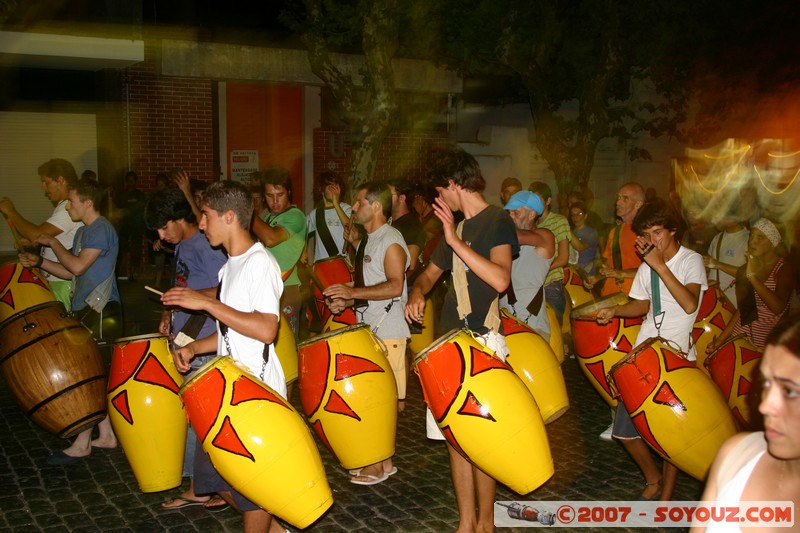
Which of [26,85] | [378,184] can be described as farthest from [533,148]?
[378,184]

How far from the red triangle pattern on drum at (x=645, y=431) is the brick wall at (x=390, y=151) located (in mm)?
13127

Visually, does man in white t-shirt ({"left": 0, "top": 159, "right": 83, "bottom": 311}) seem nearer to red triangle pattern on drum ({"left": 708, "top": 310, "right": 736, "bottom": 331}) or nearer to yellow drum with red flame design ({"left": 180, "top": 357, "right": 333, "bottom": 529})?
yellow drum with red flame design ({"left": 180, "top": 357, "right": 333, "bottom": 529})

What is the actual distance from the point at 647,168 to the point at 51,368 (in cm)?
1944

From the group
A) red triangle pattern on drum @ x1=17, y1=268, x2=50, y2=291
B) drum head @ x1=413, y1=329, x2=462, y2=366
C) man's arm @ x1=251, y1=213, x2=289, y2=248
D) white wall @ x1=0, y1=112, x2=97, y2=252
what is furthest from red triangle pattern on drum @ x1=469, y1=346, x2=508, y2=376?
white wall @ x1=0, y1=112, x2=97, y2=252

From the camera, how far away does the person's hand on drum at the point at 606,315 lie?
17.1 ft

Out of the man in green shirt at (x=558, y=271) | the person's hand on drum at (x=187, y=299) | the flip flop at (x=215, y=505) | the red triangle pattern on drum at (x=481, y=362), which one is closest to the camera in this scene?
the person's hand on drum at (x=187, y=299)

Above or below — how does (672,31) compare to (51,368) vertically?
above

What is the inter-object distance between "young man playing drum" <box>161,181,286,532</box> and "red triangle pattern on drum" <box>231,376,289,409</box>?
130 millimetres

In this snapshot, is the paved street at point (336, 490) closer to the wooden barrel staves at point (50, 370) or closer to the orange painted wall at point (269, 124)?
the wooden barrel staves at point (50, 370)

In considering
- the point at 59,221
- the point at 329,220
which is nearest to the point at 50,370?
the point at 59,221

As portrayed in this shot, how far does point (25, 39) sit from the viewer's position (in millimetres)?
13805

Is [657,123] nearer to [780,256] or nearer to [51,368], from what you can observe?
[780,256]

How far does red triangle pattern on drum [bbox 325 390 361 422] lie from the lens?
4.95m

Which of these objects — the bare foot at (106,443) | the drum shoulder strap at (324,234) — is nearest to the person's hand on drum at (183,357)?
the bare foot at (106,443)
